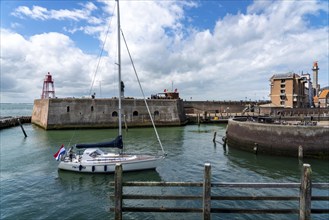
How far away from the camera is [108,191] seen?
41.8 feet

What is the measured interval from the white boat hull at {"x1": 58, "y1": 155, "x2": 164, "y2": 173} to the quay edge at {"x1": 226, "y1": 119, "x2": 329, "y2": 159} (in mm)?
10057

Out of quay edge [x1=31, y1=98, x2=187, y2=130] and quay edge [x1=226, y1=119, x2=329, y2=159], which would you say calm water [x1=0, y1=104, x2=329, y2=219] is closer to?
quay edge [x1=226, y1=119, x2=329, y2=159]

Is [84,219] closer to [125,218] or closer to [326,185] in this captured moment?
[125,218]

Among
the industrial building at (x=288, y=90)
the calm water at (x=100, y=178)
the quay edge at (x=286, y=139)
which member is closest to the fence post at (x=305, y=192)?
the calm water at (x=100, y=178)

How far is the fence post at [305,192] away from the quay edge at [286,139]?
15.0 metres

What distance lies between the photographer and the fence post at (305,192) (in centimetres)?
572

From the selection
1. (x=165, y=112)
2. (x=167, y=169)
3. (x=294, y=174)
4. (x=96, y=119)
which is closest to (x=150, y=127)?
(x=165, y=112)

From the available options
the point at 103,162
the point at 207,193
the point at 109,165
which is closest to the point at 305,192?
the point at 207,193

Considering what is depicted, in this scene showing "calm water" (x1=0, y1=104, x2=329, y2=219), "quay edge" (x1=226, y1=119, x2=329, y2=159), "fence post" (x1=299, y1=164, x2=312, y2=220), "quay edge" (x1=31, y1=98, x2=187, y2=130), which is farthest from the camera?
"quay edge" (x1=31, y1=98, x2=187, y2=130)

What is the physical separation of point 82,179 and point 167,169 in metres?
5.66

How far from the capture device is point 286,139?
1955 cm

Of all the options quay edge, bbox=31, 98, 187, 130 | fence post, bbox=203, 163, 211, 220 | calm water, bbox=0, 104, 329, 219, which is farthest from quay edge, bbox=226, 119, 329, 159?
quay edge, bbox=31, 98, 187, 130

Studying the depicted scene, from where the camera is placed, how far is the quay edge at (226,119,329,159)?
18562mm

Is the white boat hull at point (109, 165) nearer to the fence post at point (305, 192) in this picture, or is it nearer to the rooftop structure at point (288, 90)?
the fence post at point (305, 192)
